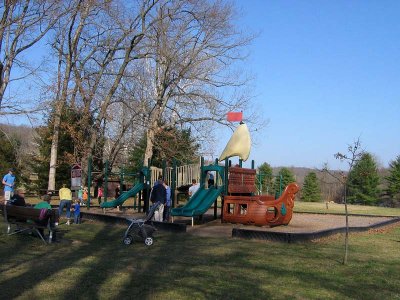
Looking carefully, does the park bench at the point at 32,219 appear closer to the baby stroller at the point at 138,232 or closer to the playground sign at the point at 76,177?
the baby stroller at the point at 138,232

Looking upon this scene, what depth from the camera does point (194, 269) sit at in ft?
28.1

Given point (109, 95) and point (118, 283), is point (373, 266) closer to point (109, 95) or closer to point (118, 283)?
point (118, 283)

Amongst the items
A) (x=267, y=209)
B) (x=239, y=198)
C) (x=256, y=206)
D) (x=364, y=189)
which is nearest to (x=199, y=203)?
(x=239, y=198)

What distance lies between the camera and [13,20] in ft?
73.9

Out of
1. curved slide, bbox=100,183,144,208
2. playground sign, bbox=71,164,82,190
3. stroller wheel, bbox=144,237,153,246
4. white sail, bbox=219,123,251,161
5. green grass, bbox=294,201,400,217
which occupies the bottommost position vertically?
stroller wheel, bbox=144,237,153,246

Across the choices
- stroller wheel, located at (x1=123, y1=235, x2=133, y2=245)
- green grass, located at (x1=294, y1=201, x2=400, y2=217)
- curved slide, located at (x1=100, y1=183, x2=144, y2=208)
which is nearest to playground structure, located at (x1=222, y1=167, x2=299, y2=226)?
curved slide, located at (x1=100, y1=183, x2=144, y2=208)

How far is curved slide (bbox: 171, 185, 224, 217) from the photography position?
1658 cm

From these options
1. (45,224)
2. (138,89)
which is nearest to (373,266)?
(45,224)

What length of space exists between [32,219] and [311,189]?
52.6 metres

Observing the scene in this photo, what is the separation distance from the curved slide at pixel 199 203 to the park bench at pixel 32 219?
5.24 metres

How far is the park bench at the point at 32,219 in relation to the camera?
1170cm

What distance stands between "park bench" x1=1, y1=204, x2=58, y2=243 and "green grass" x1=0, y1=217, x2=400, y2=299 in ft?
1.00

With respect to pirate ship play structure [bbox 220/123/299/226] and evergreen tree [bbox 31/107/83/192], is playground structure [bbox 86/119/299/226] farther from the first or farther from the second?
evergreen tree [bbox 31/107/83/192]

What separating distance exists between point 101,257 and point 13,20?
16243mm
